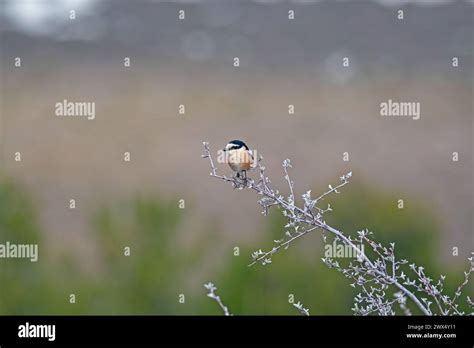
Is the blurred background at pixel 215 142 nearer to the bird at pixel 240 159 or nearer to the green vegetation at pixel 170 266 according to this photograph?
the green vegetation at pixel 170 266

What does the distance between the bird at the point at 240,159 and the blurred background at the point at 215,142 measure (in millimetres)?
15649

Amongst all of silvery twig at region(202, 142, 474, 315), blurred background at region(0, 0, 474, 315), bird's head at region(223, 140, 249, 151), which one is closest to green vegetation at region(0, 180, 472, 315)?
blurred background at region(0, 0, 474, 315)

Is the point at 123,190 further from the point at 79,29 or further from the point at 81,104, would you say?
the point at 79,29

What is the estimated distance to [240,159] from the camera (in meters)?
7.28

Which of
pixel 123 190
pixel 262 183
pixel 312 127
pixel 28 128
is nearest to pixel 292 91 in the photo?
pixel 312 127

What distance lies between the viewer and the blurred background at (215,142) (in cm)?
Answer: 2502

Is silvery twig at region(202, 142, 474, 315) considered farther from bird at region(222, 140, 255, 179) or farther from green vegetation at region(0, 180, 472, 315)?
green vegetation at region(0, 180, 472, 315)

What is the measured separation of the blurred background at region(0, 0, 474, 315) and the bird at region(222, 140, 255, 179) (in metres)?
15.6

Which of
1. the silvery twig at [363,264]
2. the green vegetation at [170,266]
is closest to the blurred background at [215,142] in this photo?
the green vegetation at [170,266]

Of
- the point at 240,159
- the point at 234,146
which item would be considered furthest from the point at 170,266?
the point at 240,159

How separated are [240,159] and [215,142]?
123 feet

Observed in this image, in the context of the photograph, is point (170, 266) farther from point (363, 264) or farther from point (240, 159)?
point (363, 264)

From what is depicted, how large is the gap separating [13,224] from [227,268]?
588cm

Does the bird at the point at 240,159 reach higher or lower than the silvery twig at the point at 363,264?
higher
